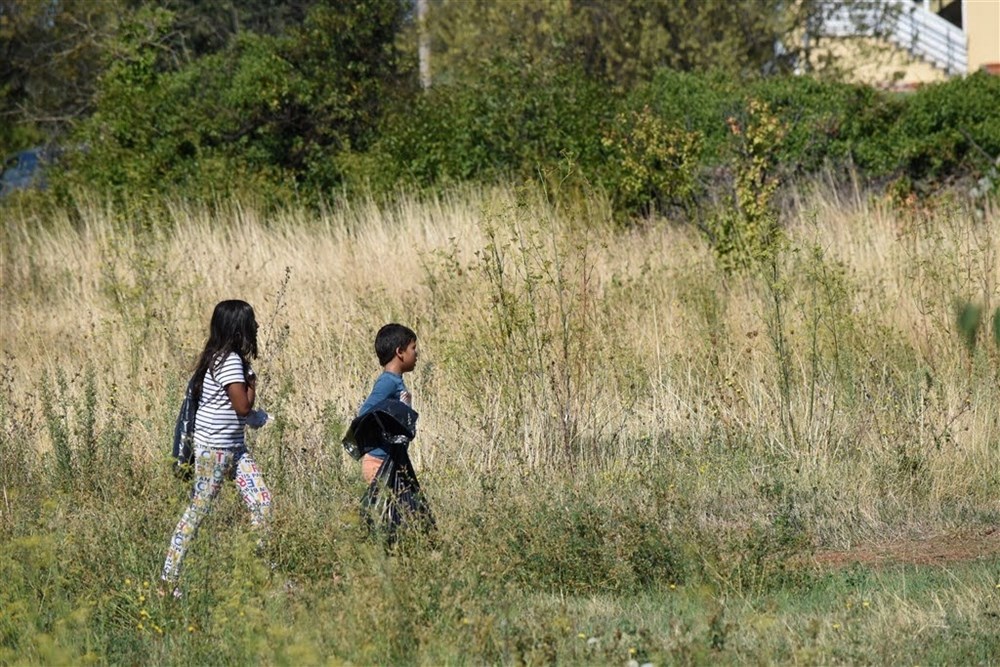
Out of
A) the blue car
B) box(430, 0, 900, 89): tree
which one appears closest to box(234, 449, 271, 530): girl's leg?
box(430, 0, 900, 89): tree

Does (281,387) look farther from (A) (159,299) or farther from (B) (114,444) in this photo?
(A) (159,299)

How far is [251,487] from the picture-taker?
6574mm

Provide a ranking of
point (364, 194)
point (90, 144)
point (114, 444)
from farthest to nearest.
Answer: point (90, 144) < point (364, 194) < point (114, 444)

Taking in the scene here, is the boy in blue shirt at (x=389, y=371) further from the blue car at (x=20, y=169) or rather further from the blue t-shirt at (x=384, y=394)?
the blue car at (x=20, y=169)

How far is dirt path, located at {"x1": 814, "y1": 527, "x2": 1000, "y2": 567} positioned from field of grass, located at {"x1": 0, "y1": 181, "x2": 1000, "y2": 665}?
22mm

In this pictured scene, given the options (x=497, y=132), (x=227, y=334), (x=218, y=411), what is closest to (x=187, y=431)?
(x=218, y=411)

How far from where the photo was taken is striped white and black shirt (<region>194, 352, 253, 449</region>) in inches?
256

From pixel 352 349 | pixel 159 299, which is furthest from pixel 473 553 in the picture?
pixel 159 299

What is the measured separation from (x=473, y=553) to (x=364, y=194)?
1050 centimetres

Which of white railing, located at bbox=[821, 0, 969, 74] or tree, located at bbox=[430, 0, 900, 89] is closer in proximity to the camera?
tree, located at bbox=[430, 0, 900, 89]

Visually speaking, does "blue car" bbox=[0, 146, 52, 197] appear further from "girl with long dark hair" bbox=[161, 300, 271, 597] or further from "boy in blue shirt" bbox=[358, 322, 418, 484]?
"boy in blue shirt" bbox=[358, 322, 418, 484]

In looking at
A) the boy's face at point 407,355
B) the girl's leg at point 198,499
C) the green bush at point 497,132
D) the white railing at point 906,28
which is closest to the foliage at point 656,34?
the white railing at point 906,28

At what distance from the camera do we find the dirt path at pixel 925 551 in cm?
675

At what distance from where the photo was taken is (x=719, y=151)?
14680mm
